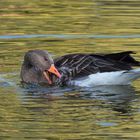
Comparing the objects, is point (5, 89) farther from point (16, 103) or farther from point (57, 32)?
point (57, 32)

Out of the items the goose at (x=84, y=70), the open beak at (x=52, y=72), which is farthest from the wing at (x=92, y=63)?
the open beak at (x=52, y=72)

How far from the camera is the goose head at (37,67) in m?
14.6

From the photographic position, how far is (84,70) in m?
14.4

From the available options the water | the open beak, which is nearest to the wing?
the open beak

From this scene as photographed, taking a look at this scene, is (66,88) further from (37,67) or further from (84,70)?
(37,67)

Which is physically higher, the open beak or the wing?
the wing

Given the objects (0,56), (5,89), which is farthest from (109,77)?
(0,56)

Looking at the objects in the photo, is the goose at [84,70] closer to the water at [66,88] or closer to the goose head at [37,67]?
the goose head at [37,67]

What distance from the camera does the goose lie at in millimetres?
14172

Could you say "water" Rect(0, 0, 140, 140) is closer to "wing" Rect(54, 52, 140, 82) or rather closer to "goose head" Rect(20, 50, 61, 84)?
"goose head" Rect(20, 50, 61, 84)

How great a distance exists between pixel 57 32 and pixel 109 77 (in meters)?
4.51

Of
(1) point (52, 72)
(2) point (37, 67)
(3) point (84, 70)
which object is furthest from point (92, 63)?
(2) point (37, 67)

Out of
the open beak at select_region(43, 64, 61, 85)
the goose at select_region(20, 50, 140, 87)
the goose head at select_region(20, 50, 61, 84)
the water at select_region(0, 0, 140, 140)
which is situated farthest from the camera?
the goose head at select_region(20, 50, 61, 84)

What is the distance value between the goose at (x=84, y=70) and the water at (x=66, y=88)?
184 millimetres
